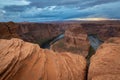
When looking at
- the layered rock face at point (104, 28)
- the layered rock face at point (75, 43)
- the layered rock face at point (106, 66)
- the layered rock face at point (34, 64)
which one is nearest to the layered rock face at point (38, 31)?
the layered rock face at point (104, 28)

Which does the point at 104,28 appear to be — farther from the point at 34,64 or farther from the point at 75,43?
the point at 34,64

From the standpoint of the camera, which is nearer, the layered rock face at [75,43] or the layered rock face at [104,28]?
the layered rock face at [75,43]

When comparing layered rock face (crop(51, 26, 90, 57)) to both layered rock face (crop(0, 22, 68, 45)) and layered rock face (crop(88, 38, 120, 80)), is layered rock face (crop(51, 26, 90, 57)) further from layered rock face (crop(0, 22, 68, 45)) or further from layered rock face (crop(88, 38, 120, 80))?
layered rock face (crop(88, 38, 120, 80))

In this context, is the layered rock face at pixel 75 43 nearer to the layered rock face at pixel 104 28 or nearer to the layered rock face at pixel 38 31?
the layered rock face at pixel 38 31

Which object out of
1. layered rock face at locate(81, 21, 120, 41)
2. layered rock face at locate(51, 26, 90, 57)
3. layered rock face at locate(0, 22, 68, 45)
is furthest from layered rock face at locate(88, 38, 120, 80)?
layered rock face at locate(81, 21, 120, 41)

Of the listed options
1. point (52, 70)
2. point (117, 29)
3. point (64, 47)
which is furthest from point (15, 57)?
point (117, 29)

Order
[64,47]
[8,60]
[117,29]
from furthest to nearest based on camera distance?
1. [117,29]
2. [64,47]
3. [8,60]

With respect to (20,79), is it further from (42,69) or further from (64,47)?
(64,47)

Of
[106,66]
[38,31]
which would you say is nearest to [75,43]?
[38,31]
